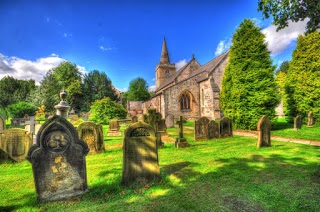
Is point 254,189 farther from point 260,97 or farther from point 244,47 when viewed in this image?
point 244,47

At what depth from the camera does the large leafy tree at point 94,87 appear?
141 ft

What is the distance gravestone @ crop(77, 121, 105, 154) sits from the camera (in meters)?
6.71

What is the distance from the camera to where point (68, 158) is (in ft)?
10.7

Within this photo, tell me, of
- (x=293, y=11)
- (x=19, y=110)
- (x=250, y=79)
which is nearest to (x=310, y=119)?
(x=250, y=79)

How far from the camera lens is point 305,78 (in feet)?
45.1

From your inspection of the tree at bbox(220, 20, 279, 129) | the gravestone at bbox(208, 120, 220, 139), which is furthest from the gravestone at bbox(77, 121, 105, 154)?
the tree at bbox(220, 20, 279, 129)

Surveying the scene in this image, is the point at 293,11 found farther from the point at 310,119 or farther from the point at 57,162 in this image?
the point at 310,119

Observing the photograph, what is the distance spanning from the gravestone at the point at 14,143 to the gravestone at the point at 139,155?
4.78 metres

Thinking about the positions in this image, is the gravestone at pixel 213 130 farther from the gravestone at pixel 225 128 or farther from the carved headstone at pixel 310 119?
the carved headstone at pixel 310 119

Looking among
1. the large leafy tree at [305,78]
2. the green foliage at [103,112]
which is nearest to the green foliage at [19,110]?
the green foliage at [103,112]

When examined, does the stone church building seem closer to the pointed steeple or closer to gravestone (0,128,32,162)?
gravestone (0,128,32,162)

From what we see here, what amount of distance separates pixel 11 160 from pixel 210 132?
9.17 meters

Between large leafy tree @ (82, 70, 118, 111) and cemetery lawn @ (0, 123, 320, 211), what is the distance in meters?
40.4

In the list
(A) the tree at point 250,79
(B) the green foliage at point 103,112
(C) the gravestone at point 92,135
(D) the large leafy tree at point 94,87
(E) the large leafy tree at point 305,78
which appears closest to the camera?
(C) the gravestone at point 92,135
